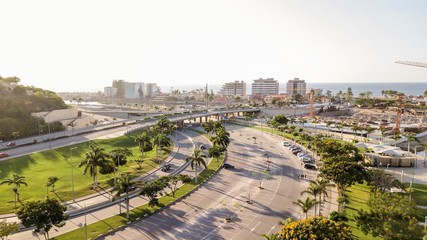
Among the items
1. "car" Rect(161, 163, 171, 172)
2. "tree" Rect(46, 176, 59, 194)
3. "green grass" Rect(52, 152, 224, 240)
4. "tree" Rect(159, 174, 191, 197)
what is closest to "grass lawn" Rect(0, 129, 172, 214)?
Answer: "tree" Rect(46, 176, 59, 194)

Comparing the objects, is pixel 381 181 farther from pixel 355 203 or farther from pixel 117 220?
pixel 117 220

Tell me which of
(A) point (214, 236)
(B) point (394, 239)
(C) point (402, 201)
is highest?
(C) point (402, 201)

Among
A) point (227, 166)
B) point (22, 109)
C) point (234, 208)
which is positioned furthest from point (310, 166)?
point (22, 109)

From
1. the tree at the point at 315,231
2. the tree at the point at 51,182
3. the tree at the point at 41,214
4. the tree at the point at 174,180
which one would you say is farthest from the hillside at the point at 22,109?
the tree at the point at 315,231

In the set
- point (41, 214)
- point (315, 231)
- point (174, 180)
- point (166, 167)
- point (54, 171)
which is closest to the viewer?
point (315, 231)

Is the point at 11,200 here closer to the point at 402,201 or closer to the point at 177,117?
the point at 402,201

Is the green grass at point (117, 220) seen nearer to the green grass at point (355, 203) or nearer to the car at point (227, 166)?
the car at point (227, 166)

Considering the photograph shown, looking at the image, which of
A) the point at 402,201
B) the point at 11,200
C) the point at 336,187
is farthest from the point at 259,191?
the point at 11,200
